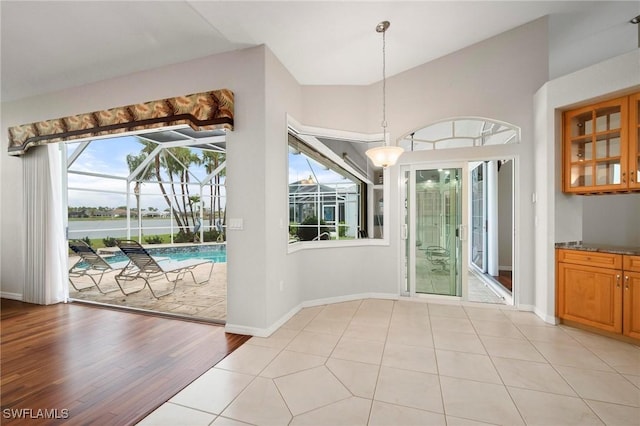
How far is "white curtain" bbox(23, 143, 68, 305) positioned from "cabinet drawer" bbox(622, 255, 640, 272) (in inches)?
284

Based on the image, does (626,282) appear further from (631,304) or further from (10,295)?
(10,295)

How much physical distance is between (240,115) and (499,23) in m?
3.46

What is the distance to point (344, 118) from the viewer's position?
13.4 feet

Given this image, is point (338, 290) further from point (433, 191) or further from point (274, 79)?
point (274, 79)

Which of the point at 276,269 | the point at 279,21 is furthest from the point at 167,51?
the point at 276,269

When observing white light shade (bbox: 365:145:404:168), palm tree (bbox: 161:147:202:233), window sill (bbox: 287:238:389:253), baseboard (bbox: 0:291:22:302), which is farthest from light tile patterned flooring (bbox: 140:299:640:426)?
palm tree (bbox: 161:147:202:233)

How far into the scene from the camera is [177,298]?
4.19 m

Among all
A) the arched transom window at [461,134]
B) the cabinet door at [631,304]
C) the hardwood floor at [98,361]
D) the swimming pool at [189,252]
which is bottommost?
the swimming pool at [189,252]

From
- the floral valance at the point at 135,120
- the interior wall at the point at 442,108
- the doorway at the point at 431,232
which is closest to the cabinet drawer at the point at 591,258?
the interior wall at the point at 442,108

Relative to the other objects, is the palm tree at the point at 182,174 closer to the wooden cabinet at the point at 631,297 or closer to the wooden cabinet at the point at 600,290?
the wooden cabinet at the point at 600,290

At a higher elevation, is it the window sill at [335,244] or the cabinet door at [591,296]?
the window sill at [335,244]

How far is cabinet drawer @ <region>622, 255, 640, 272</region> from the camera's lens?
2555 millimetres

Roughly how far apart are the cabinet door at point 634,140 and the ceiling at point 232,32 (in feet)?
4.66

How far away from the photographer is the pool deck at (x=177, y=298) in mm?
3611
